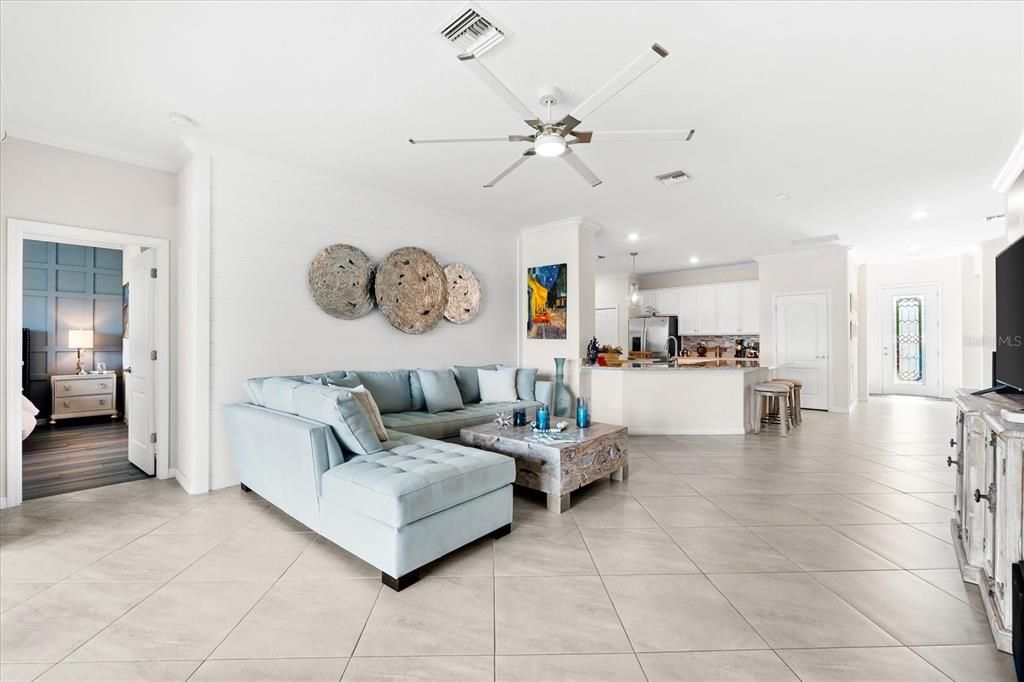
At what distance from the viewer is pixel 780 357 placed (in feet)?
25.6

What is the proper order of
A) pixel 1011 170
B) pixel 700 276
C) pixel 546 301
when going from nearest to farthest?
1. pixel 1011 170
2. pixel 546 301
3. pixel 700 276

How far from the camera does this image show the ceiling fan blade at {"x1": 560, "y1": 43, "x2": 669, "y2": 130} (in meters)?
1.97

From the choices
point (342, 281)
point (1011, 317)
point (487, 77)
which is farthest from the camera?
point (342, 281)

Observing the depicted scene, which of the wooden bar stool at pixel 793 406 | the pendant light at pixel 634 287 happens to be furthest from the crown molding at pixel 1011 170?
the pendant light at pixel 634 287

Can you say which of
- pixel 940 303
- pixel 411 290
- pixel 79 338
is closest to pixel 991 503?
pixel 411 290

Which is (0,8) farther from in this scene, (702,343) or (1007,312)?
(702,343)

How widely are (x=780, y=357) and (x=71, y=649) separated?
8.88 m

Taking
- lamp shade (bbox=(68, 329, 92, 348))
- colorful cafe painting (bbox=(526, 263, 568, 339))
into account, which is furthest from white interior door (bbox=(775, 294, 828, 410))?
lamp shade (bbox=(68, 329, 92, 348))

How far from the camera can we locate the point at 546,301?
6.04 meters

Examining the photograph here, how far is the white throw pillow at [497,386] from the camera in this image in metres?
5.28

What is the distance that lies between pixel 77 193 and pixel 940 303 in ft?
41.5

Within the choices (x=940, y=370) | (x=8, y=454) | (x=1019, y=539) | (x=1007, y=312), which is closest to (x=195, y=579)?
(x=8, y=454)

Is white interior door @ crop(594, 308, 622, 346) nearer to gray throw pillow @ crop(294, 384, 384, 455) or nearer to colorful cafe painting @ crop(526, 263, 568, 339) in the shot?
colorful cafe painting @ crop(526, 263, 568, 339)

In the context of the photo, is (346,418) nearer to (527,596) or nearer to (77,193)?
(527,596)
